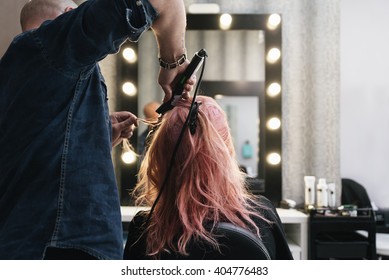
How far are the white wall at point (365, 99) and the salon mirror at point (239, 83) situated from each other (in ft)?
1.64

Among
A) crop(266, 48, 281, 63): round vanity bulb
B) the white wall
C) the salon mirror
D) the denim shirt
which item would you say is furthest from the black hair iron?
the white wall

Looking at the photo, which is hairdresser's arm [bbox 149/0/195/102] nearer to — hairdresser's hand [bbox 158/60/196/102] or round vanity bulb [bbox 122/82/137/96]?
hairdresser's hand [bbox 158/60/196/102]

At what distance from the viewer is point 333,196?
6.55 ft

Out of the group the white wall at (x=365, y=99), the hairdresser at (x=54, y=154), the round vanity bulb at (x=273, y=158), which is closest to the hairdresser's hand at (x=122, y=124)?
the hairdresser at (x=54, y=154)

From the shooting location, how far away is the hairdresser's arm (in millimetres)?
598

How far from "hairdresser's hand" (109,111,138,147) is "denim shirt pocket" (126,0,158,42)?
26 cm

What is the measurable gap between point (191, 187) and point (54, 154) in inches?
11.7

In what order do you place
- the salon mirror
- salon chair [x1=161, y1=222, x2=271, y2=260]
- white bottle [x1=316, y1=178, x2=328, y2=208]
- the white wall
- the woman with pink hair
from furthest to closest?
the white wall < the salon mirror < white bottle [x1=316, y1=178, x2=328, y2=208] < the woman with pink hair < salon chair [x1=161, y1=222, x2=271, y2=260]

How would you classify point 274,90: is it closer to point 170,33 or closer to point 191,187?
point 191,187

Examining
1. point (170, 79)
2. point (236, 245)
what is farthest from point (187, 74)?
point (236, 245)

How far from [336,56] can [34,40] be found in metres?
1.78

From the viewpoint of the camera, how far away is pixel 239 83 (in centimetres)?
207

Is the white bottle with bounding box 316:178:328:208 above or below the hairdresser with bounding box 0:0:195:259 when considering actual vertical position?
below
